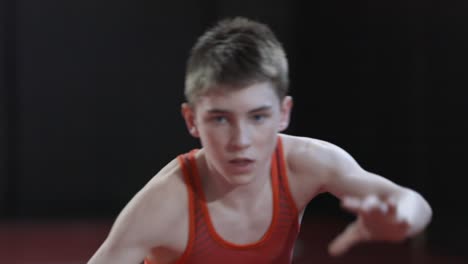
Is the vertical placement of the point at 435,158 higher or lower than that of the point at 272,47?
lower

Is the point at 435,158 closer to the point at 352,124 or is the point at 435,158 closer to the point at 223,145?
the point at 352,124

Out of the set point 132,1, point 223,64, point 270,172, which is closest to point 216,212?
point 270,172

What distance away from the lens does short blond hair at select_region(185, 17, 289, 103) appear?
1716 millimetres

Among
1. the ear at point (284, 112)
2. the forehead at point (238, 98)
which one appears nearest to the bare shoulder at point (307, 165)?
the ear at point (284, 112)

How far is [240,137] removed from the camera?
1.66 metres

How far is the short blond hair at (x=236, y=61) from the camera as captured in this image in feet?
5.63

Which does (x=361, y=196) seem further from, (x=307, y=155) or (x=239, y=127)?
(x=239, y=127)

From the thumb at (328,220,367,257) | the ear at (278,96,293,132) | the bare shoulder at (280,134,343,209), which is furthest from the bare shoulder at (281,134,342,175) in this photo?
the thumb at (328,220,367,257)

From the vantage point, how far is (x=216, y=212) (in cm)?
194

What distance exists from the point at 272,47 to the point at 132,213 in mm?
582

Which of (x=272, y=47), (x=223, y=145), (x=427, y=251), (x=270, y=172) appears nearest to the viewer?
(x=223, y=145)

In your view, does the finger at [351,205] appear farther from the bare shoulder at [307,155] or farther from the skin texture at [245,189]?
the bare shoulder at [307,155]

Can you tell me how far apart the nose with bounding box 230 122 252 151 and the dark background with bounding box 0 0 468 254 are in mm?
3434

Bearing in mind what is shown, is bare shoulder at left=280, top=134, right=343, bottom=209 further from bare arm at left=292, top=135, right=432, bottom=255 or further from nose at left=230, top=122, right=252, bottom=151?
nose at left=230, top=122, right=252, bottom=151
